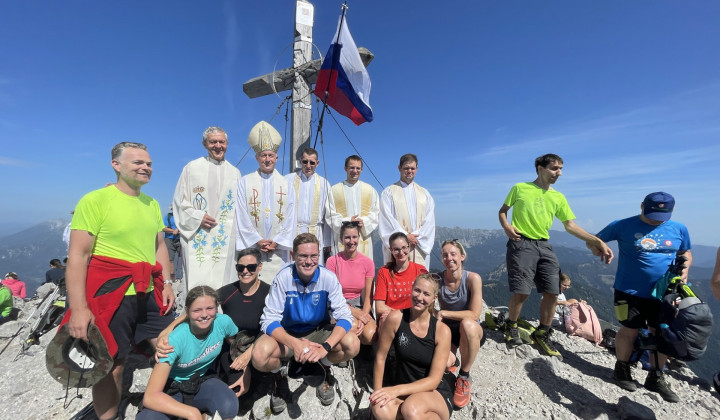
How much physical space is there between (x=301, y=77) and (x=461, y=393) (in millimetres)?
5340

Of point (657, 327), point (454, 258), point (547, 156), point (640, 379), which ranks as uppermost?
point (547, 156)

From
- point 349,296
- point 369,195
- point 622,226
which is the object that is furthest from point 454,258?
point 622,226

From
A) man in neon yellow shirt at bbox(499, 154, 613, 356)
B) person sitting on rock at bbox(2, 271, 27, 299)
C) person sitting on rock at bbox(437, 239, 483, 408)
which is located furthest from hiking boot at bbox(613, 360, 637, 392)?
person sitting on rock at bbox(2, 271, 27, 299)

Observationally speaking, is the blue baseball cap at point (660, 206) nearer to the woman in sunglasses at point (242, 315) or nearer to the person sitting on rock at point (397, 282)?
the person sitting on rock at point (397, 282)

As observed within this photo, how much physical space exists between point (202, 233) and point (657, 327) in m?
6.05

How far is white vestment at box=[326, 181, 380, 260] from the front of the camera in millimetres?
5000

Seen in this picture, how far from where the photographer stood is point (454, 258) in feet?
11.9

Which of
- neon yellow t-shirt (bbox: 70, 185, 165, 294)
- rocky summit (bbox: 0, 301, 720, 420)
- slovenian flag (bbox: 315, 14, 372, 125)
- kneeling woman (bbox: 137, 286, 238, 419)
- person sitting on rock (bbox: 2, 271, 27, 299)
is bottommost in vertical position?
person sitting on rock (bbox: 2, 271, 27, 299)

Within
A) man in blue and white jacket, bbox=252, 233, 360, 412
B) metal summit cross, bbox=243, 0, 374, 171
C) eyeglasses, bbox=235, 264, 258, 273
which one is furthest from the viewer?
metal summit cross, bbox=243, 0, 374, 171

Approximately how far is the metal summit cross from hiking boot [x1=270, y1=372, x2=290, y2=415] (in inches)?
134

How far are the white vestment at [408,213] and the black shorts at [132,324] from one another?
10.7 ft

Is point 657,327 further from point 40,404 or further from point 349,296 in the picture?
point 40,404

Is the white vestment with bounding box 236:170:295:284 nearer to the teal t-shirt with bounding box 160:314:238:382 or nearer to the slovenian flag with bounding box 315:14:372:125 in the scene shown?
the teal t-shirt with bounding box 160:314:238:382

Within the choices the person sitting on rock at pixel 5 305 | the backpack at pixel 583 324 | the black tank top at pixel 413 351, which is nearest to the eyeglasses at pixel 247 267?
the black tank top at pixel 413 351
